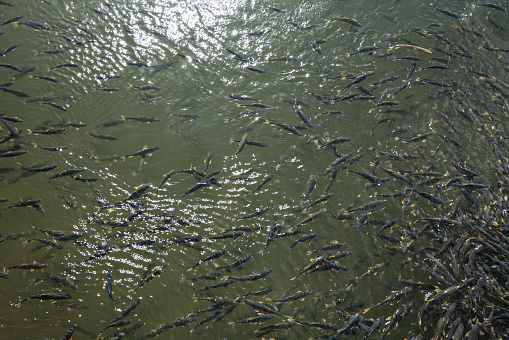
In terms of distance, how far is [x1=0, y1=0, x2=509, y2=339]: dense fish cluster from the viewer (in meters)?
5.61

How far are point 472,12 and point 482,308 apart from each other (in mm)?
9963

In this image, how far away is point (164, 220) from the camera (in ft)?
21.7

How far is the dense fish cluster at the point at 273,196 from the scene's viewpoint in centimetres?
561

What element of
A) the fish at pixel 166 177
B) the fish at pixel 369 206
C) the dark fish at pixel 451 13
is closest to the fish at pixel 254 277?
the fish at pixel 369 206

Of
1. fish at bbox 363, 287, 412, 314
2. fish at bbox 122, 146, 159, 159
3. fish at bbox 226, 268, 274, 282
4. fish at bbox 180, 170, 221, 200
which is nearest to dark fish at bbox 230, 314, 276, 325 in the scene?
fish at bbox 226, 268, 274, 282

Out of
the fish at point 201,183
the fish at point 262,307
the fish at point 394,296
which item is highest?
the fish at point 201,183

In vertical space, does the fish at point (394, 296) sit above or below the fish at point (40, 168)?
below

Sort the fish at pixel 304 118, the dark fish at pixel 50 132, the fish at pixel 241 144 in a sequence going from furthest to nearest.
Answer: the fish at pixel 304 118, the fish at pixel 241 144, the dark fish at pixel 50 132

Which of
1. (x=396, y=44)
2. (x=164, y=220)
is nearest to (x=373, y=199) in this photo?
(x=164, y=220)

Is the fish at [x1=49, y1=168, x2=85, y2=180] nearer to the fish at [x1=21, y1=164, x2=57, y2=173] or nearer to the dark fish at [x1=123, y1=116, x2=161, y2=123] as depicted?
the fish at [x1=21, y1=164, x2=57, y2=173]

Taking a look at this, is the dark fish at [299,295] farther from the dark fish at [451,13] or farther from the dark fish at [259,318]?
the dark fish at [451,13]

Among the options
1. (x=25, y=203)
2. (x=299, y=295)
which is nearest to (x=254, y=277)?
(x=299, y=295)

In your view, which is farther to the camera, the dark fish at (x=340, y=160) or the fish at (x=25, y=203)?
the dark fish at (x=340, y=160)

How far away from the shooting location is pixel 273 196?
23.3ft
